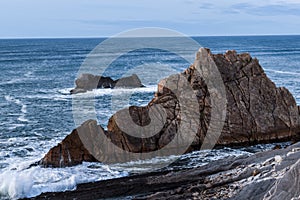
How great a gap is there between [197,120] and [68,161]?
12.2m

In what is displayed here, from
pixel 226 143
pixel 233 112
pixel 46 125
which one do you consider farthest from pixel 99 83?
pixel 226 143

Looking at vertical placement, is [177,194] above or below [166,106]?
below

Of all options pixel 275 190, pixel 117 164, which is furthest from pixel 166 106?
pixel 275 190

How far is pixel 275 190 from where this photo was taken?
68.5 ft

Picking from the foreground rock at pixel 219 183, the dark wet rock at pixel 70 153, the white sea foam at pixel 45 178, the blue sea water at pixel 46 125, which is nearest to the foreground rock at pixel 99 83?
the blue sea water at pixel 46 125

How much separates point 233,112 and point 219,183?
14984 millimetres

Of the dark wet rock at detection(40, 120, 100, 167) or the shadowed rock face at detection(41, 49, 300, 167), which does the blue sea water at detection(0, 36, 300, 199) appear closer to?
the dark wet rock at detection(40, 120, 100, 167)

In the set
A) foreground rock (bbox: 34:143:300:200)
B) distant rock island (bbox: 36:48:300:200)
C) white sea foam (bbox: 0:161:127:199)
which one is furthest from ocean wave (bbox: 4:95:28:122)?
foreground rock (bbox: 34:143:300:200)

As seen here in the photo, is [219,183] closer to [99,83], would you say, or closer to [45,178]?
[45,178]

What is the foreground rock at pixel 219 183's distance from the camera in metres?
21.5

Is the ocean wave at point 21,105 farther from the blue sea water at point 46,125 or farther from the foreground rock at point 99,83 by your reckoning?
the foreground rock at point 99,83

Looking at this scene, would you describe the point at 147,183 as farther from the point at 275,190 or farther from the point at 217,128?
the point at 217,128

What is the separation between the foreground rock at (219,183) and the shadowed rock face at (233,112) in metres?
6.33

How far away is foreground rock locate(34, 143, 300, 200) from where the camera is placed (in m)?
21.5
